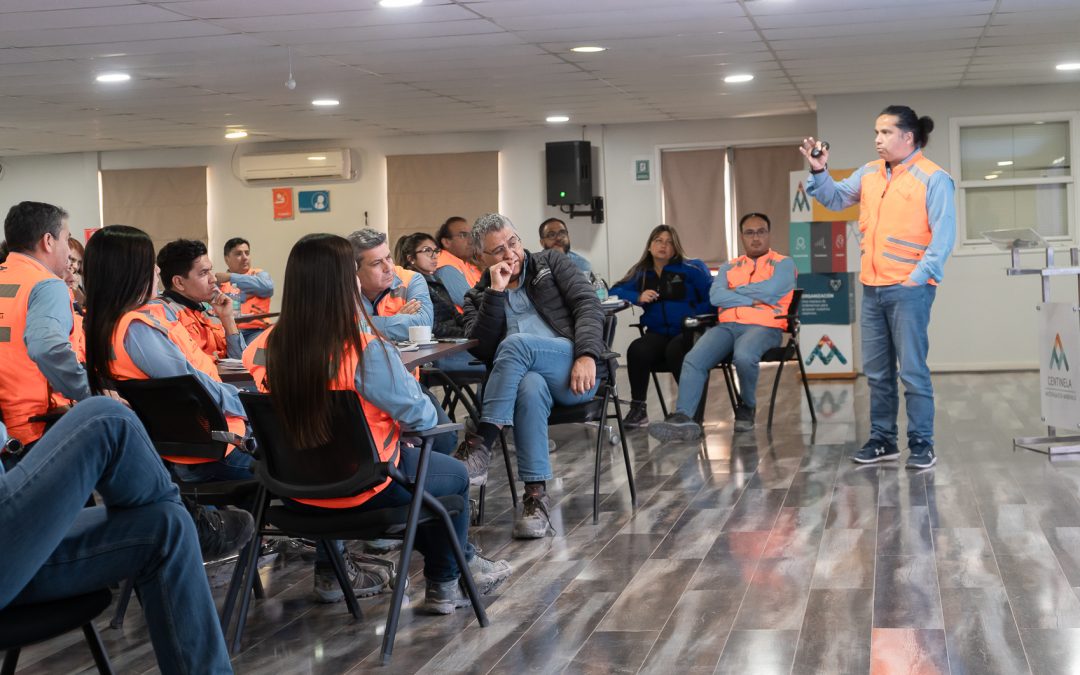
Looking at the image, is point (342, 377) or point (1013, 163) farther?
point (1013, 163)

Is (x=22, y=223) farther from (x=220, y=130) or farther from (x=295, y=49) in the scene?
(x=220, y=130)

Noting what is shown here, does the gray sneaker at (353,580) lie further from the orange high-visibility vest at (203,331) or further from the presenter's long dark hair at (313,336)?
the orange high-visibility vest at (203,331)

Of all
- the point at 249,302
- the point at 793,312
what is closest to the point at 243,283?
the point at 249,302

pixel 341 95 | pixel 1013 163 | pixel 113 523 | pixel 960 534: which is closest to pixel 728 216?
pixel 1013 163

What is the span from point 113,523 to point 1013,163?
31.6 feet

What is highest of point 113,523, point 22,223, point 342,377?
point 22,223

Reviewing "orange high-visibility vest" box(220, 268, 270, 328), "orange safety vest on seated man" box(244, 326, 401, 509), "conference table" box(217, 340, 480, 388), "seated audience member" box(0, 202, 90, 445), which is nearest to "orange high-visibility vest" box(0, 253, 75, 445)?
"seated audience member" box(0, 202, 90, 445)

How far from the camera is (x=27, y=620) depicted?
2.17 m

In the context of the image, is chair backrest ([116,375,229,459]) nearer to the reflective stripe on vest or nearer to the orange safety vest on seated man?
the orange safety vest on seated man

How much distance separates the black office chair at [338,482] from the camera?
3.08m

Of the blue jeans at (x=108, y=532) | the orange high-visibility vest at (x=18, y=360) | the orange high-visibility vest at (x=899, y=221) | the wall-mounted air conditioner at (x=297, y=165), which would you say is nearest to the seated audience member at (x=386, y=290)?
the orange high-visibility vest at (x=18, y=360)

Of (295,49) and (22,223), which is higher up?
(295,49)

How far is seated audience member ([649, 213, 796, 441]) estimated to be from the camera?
696 cm

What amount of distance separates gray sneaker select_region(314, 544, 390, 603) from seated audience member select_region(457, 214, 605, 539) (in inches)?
29.3
